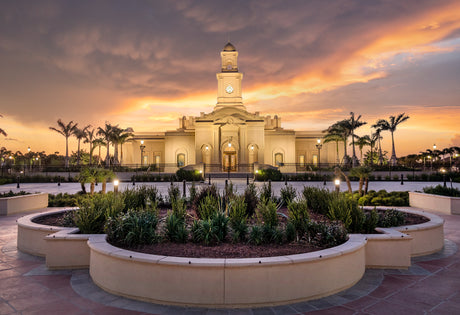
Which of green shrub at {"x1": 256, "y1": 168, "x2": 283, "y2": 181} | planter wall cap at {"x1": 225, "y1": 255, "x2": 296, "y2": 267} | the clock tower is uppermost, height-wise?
the clock tower

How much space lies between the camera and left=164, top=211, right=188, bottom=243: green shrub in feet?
19.9

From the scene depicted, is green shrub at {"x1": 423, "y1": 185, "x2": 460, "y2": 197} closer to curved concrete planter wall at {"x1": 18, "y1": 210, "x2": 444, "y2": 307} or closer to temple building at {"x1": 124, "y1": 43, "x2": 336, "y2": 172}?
curved concrete planter wall at {"x1": 18, "y1": 210, "x2": 444, "y2": 307}

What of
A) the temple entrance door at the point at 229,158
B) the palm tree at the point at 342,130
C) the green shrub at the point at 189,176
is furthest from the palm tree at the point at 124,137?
the palm tree at the point at 342,130

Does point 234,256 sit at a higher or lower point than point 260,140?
lower

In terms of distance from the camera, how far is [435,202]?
12844 mm

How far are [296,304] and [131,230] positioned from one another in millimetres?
3250

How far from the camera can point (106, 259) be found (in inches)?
198

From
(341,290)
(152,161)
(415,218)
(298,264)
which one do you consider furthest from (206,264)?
(152,161)

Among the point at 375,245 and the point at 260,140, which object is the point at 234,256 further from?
→ the point at 260,140

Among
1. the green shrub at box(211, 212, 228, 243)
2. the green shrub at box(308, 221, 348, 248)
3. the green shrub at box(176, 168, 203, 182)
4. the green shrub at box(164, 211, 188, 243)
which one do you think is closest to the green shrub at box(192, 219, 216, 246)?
the green shrub at box(211, 212, 228, 243)

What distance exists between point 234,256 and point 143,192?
19.9 ft

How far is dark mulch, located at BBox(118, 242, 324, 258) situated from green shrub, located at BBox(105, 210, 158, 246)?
6.4 inches

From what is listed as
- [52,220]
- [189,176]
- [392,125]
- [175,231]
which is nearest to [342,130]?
[392,125]

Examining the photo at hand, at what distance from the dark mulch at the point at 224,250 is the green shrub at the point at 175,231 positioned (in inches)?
4.7
